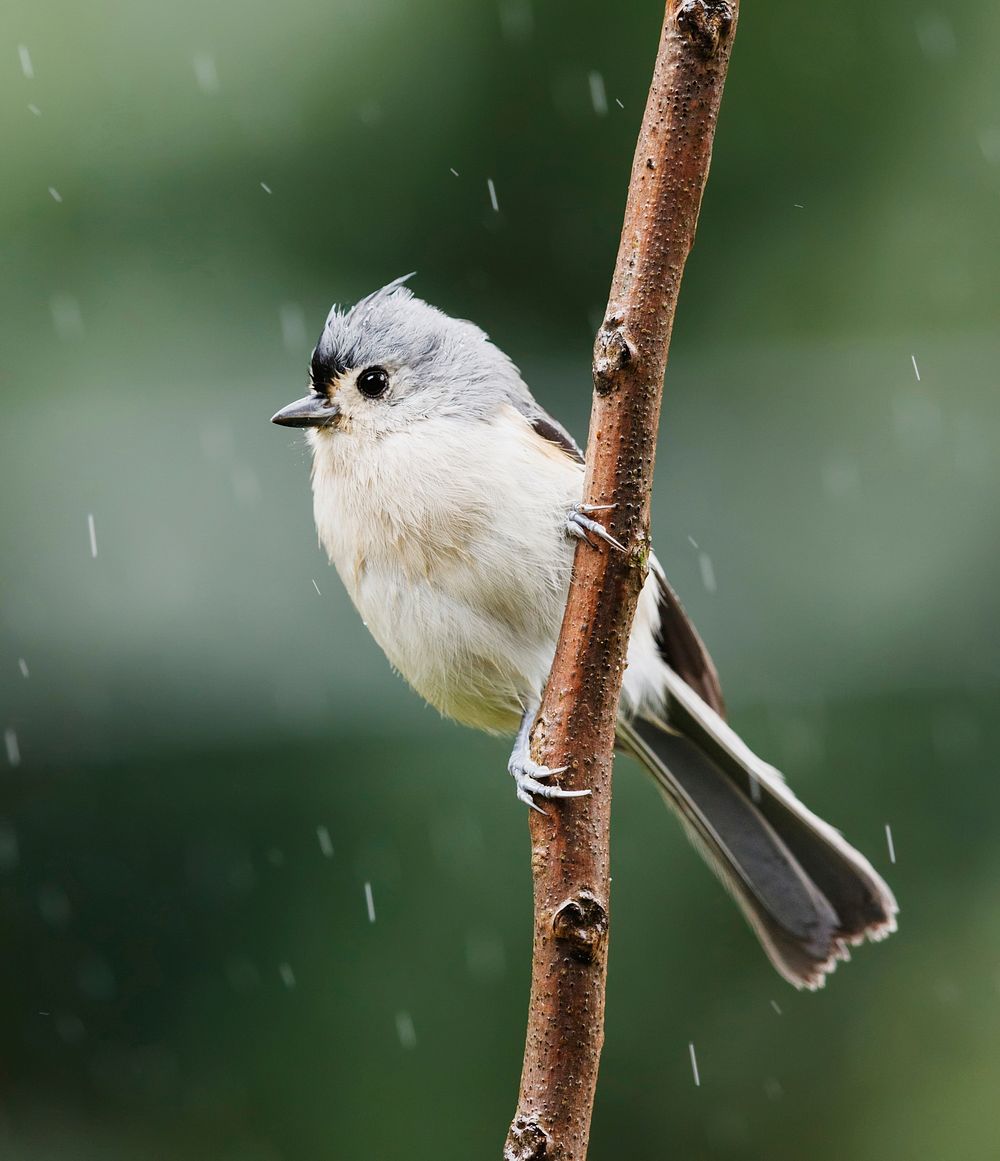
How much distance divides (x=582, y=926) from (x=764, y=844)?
846 mm

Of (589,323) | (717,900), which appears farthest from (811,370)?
(717,900)

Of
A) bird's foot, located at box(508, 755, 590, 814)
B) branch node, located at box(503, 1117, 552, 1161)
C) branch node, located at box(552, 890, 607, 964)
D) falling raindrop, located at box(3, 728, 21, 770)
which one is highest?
bird's foot, located at box(508, 755, 590, 814)

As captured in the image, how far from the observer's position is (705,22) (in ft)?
3.92

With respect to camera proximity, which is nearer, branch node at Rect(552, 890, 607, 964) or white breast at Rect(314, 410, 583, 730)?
branch node at Rect(552, 890, 607, 964)

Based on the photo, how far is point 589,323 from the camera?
338 cm

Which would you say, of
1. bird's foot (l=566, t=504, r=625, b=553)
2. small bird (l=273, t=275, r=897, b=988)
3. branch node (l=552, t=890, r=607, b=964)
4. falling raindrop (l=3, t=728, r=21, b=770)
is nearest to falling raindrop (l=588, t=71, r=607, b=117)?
small bird (l=273, t=275, r=897, b=988)

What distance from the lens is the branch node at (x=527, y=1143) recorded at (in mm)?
1168

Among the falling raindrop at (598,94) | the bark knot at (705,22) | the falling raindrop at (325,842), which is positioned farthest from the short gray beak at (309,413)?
the falling raindrop at (598,94)

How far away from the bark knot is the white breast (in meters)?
0.72

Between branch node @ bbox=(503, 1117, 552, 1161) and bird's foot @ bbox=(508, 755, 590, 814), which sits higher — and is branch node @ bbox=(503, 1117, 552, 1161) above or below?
below

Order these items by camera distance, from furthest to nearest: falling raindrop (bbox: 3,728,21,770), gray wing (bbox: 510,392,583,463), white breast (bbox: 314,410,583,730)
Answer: falling raindrop (bbox: 3,728,21,770)
gray wing (bbox: 510,392,583,463)
white breast (bbox: 314,410,583,730)

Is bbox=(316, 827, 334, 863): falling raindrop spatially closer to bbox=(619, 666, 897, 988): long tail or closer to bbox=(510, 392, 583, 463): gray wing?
bbox=(619, 666, 897, 988): long tail

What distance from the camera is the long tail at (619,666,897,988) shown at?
1.88 metres

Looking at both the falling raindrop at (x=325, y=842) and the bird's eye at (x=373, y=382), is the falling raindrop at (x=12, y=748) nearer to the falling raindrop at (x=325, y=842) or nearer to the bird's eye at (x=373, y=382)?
the falling raindrop at (x=325, y=842)
